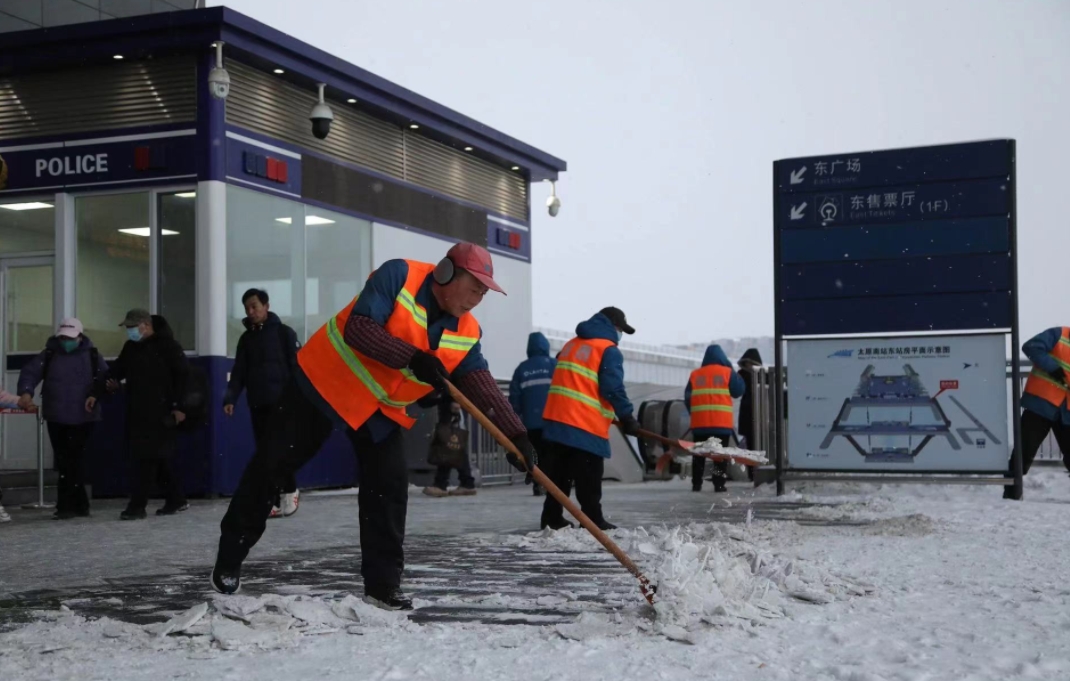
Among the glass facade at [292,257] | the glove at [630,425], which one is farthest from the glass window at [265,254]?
the glove at [630,425]

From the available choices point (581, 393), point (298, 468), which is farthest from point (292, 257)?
point (298, 468)

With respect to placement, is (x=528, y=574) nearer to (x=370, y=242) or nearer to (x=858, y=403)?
(x=858, y=403)

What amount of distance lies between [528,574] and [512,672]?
8.50 ft

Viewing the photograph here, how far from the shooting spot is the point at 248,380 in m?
11.2

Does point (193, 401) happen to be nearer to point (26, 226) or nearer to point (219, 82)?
point (219, 82)

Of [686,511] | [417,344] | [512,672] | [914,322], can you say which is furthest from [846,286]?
[512,672]

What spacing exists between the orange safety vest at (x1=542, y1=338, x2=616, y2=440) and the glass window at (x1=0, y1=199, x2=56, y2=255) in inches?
301

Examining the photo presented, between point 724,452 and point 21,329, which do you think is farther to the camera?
point 21,329

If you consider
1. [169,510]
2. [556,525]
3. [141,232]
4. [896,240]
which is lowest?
[169,510]

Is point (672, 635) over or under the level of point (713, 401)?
under

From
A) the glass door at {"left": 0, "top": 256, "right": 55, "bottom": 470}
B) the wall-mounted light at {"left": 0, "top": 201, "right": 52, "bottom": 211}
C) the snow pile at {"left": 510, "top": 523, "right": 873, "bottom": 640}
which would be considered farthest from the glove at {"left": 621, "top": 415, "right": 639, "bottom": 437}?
the wall-mounted light at {"left": 0, "top": 201, "right": 52, "bottom": 211}

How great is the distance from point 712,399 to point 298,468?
10.8m

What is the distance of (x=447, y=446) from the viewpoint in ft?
48.9

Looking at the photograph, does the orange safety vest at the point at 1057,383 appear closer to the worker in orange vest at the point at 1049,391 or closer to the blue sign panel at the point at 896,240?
the worker in orange vest at the point at 1049,391
